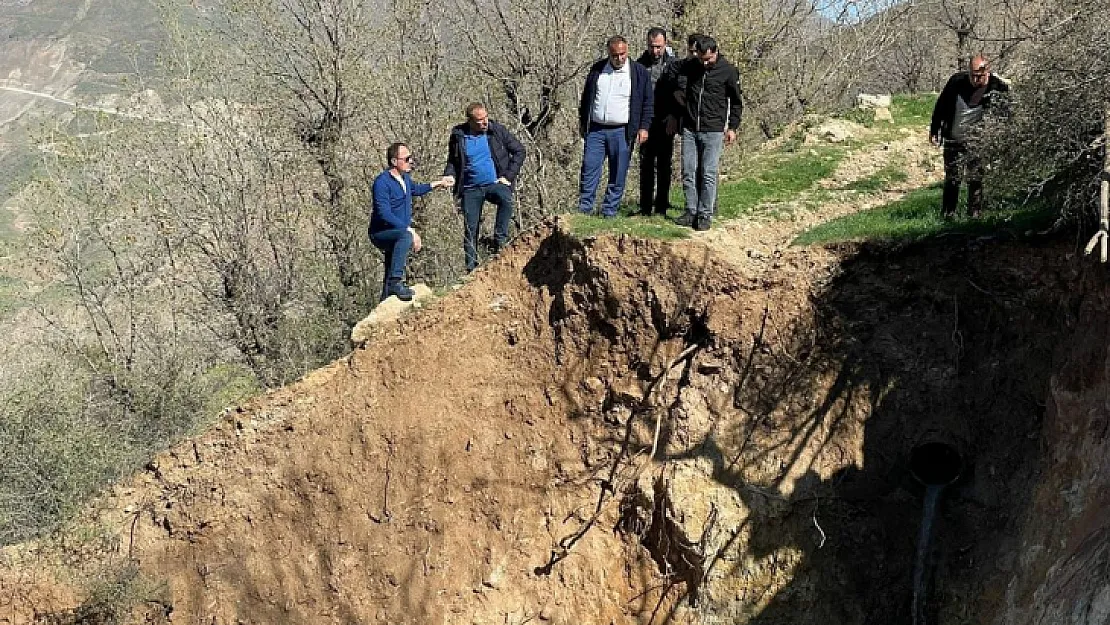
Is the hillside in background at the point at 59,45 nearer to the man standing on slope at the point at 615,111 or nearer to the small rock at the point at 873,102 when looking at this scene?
the small rock at the point at 873,102

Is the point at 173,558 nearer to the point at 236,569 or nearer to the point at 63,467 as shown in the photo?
the point at 236,569

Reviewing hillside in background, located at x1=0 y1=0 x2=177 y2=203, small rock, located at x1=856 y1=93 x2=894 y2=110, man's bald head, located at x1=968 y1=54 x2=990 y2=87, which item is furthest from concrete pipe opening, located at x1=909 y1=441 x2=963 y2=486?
hillside in background, located at x1=0 y1=0 x2=177 y2=203

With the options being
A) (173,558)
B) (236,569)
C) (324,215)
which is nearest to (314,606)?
(236,569)

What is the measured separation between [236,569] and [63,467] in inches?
213

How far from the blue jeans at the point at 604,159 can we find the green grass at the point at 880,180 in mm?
3204

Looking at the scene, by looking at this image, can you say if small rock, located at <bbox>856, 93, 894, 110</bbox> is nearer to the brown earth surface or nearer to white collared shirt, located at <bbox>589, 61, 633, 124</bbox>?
the brown earth surface

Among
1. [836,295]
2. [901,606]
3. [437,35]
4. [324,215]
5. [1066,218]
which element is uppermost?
[437,35]

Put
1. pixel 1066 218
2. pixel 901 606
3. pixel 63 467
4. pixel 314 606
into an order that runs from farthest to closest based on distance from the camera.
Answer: pixel 63 467
pixel 314 606
pixel 901 606
pixel 1066 218

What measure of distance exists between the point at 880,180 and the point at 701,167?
351 cm

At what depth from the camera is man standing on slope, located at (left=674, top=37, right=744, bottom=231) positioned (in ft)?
24.6

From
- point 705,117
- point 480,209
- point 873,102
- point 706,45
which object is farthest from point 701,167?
point 873,102

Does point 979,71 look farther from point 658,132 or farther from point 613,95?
point 613,95

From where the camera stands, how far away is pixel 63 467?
38.4 feet

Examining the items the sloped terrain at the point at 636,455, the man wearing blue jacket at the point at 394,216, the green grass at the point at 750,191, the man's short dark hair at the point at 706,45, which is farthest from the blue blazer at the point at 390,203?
the man's short dark hair at the point at 706,45
